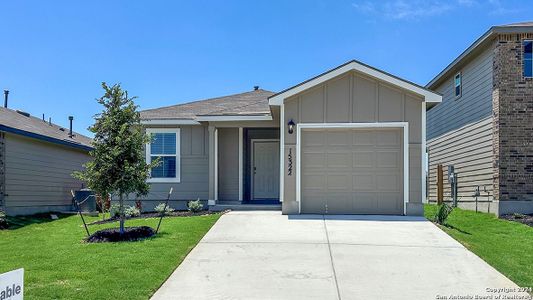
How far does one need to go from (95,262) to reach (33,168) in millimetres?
10279

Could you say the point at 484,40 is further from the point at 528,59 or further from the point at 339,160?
the point at 339,160

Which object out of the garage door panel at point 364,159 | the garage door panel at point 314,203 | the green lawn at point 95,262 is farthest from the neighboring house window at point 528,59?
the green lawn at point 95,262

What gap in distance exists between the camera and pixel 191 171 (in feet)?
45.7

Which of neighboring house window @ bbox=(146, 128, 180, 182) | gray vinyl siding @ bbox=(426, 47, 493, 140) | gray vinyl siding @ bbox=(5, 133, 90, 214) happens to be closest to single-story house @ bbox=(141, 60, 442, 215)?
neighboring house window @ bbox=(146, 128, 180, 182)

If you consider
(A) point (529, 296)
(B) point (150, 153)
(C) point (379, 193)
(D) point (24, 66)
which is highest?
(D) point (24, 66)

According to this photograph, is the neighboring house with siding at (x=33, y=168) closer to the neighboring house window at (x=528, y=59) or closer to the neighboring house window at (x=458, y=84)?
the neighboring house window at (x=458, y=84)

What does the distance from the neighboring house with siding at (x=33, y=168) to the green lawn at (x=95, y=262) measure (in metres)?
4.54

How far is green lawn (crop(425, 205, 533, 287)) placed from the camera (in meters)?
6.62

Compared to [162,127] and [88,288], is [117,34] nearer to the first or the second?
[162,127]

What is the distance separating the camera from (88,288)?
548 centimetres

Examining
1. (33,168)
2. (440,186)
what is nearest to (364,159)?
(440,186)

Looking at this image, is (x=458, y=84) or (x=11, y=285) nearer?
(x=11, y=285)

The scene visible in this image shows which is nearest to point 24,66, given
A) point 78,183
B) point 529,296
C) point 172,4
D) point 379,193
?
point 78,183

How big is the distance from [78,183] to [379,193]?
12.9m
